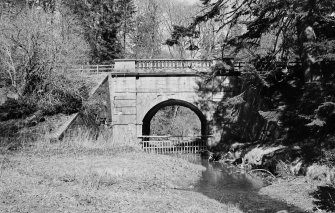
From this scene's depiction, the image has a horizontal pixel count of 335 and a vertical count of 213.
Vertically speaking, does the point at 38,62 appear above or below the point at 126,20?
below

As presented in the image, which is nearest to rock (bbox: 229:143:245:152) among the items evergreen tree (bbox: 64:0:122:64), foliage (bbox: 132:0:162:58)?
evergreen tree (bbox: 64:0:122:64)

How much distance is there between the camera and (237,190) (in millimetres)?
11055

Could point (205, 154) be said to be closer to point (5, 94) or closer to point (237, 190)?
point (237, 190)

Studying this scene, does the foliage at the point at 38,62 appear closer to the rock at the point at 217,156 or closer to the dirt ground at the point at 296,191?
the rock at the point at 217,156

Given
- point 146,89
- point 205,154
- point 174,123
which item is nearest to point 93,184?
point 146,89

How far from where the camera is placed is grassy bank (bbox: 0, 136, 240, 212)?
6.38 meters

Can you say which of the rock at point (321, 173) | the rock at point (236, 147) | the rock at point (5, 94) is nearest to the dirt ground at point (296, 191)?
the rock at point (321, 173)

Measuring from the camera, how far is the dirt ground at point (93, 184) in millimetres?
6340

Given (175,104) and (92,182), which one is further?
(175,104)

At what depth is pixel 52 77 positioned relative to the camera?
18391 mm

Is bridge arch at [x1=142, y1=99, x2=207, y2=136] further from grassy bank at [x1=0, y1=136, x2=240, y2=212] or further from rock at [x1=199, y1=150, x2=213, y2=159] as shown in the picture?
grassy bank at [x1=0, y1=136, x2=240, y2=212]

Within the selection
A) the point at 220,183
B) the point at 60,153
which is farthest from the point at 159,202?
the point at 60,153

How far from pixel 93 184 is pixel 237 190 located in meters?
5.05

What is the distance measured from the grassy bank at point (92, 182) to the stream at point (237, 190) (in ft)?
1.85
